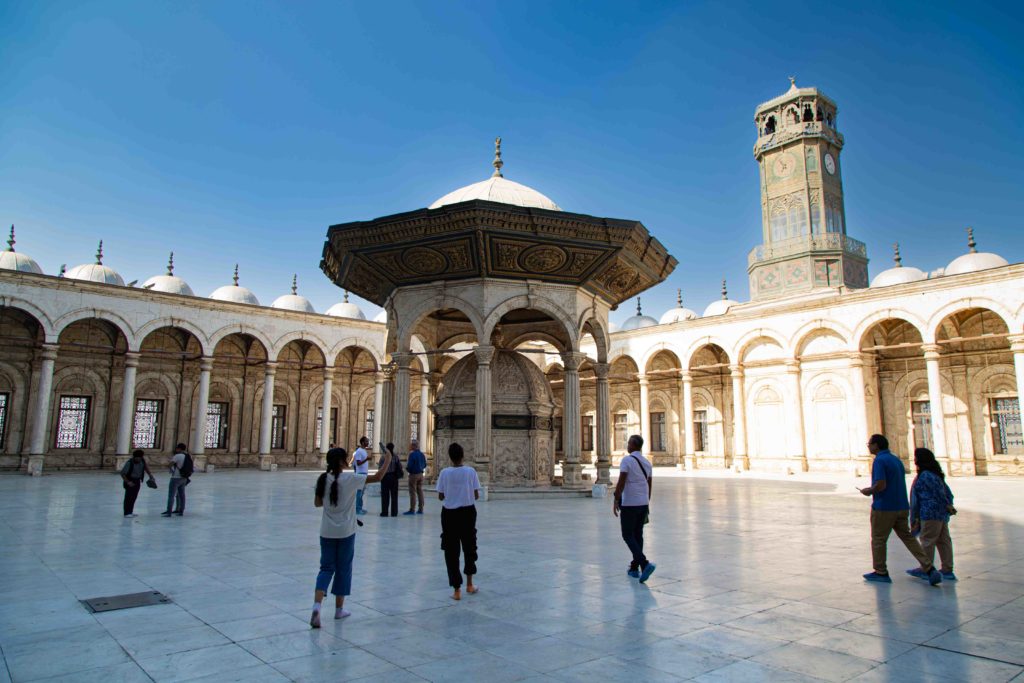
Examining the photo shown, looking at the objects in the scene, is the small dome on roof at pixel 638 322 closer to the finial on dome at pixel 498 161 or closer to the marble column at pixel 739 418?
the marble column at pixel 739 418

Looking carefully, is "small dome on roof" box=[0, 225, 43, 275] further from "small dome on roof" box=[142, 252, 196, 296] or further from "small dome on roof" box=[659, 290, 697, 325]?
"small dome on roof" box=[659, 290, 697, 325]

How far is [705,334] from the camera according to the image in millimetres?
28500

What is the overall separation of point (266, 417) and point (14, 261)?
455 inches

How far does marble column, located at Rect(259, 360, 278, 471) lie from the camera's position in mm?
26484

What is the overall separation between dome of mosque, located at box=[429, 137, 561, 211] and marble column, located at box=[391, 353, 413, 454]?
11.4ft

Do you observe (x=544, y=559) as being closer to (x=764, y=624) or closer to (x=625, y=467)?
(x=625, y=467)

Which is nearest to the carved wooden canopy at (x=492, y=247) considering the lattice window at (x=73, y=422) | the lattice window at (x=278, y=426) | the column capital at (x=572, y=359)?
the column capital at (x=572, y=359)

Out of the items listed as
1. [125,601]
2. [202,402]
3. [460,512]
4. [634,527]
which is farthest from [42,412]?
[634,527]

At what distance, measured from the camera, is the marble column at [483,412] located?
494 inches

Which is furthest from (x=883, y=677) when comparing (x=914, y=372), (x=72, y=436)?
(x=72, y=436)

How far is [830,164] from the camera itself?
28641 mm

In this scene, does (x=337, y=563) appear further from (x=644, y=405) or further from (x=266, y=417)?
(x=644, y=405)

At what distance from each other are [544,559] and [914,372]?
77.8 feet

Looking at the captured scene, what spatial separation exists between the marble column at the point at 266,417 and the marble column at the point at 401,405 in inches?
579
